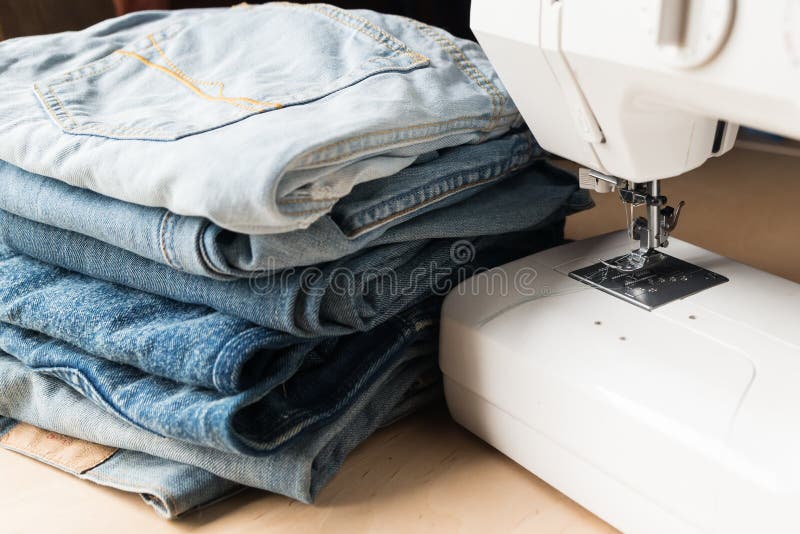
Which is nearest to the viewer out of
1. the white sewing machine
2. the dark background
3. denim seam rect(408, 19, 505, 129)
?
the white sewing machine

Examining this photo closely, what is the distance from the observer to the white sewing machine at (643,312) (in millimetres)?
498

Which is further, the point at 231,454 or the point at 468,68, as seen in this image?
the point at 468,68

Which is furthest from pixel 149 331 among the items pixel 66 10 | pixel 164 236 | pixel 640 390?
pixel 66 10

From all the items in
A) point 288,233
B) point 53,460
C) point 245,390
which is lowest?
point 53,460

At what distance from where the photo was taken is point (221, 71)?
0.80m

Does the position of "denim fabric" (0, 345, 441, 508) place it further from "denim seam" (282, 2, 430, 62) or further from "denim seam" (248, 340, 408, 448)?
"denim seam" (282, 2, 430, 62)

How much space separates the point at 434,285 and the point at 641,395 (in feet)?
0.72

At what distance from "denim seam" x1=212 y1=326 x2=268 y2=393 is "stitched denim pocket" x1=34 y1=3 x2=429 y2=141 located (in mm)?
163

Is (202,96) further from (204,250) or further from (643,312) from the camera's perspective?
(643,312)

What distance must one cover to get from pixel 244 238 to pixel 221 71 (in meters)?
0.27

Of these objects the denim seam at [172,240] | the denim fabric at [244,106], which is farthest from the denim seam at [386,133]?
the denim seam at [172,240]

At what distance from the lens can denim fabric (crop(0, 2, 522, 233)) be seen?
1.87 ft

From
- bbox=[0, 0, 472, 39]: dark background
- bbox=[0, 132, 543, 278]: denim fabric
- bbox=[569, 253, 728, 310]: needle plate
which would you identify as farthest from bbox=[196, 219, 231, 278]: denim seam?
bbox=[0, 0, 472, 39]: dark background

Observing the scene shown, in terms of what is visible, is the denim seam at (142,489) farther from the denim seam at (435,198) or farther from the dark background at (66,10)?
the dark background at (66,10)
